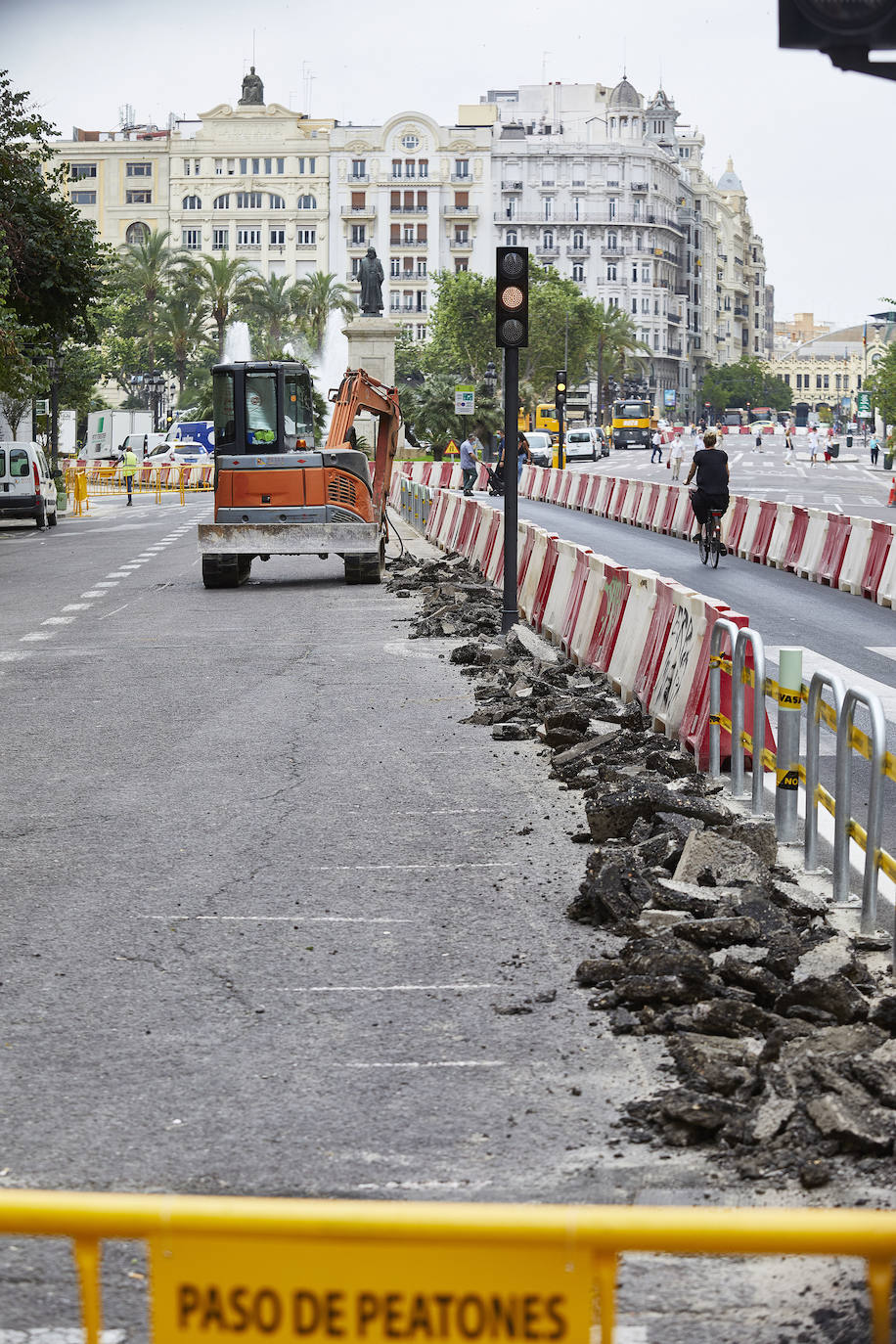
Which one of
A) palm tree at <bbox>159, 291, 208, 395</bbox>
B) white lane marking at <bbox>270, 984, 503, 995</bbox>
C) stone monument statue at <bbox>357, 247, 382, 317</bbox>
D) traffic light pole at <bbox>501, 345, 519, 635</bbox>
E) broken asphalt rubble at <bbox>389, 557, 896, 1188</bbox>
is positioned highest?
palm tree at <bbox>159, 291, 208, 395</bbox>

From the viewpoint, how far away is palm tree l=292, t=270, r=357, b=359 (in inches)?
4564

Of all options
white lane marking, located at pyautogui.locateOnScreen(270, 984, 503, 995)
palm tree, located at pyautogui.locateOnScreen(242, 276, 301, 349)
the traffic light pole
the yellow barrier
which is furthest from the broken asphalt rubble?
palm tree, located at pyautogui.locateOnScreen(242, 276, 301, 349)

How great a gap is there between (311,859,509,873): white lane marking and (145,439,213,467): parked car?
63.4 meters

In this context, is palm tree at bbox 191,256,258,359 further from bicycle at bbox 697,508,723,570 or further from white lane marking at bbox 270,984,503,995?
white lane marking at bbox 270,984,503,995

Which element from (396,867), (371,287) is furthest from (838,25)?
(371,287)

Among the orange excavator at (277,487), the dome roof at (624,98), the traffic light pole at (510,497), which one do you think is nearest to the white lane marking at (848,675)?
the traffic light pole at (510,497)

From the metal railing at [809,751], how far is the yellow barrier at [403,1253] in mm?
4067

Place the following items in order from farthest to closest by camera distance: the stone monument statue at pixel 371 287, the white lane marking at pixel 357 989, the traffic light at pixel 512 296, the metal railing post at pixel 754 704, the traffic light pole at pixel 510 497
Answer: the stone monument statue at pixel 371 287
the traffic light pole at pixel 510 497
the traffic light at pixel 512 296
the metal railing post at pixel 754 704
the white lane marking at pixel 357 989

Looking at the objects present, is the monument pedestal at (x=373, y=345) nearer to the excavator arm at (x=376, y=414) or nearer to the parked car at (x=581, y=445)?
the excavator arm at (x=376, y=414)

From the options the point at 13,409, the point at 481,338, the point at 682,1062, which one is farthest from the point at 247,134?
the point at 682,1062

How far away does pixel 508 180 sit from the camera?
16425 centimetres

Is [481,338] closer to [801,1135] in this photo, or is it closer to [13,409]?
[13,409]

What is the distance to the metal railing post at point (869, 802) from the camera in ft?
21.8

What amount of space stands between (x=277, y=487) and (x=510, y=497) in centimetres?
700
